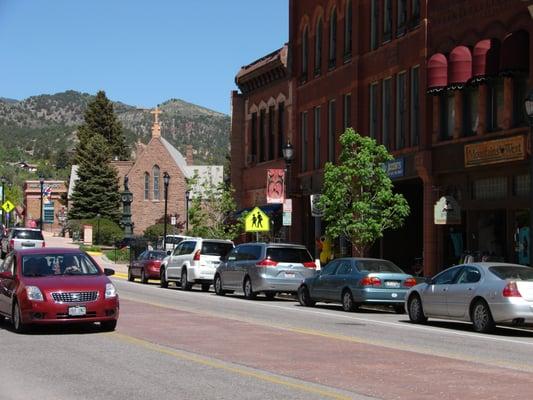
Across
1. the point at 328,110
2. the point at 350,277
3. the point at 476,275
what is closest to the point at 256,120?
the point at 328,110

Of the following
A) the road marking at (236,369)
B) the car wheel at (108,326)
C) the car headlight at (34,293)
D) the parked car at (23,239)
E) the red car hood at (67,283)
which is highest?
the parked car at (23,239)

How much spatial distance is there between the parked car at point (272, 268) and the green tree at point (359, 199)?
9.97 feet

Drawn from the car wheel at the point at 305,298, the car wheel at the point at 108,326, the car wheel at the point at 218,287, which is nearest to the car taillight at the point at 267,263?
the car wheel at the point at 305,298

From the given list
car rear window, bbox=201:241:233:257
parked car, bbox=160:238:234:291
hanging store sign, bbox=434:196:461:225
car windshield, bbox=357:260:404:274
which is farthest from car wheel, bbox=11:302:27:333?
hanging store sign, bbox=434:196:461:225

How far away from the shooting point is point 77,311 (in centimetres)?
1752

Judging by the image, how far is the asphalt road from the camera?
38.1 feet

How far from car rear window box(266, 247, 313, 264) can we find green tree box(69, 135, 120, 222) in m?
68.6

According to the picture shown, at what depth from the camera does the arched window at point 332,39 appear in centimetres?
4606

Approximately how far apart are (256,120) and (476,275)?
37.0 metres

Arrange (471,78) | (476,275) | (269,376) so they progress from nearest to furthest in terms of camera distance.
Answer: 1. (269,376)
2. (476,275)
3. (471,78)

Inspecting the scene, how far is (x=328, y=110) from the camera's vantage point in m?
46.2

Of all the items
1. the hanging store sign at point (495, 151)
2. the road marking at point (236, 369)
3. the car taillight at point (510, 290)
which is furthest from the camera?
the hanging store sign at point (495, 151)

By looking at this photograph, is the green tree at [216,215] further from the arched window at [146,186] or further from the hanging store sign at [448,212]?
the arched window at [146,186]

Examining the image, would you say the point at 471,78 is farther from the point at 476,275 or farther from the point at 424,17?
the point at 476,275
